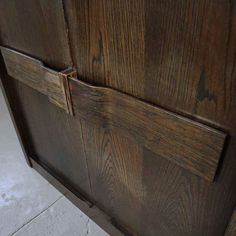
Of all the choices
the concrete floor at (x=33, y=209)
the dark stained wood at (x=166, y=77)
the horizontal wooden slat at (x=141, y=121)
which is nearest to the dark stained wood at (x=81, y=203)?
the concrete floor at (x=33, y=209)

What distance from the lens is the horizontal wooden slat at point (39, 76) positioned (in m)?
0.83

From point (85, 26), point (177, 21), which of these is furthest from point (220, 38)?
point (85, 26)

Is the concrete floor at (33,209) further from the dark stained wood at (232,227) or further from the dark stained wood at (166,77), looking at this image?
the dark stained wood at (232,227)

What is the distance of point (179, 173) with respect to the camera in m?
0.67

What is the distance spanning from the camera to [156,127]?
0.62 m

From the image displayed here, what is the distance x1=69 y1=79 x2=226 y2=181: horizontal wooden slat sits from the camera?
55 centimetres

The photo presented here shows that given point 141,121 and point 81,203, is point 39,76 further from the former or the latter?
point 81,203

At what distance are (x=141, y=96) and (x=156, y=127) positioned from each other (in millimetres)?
89

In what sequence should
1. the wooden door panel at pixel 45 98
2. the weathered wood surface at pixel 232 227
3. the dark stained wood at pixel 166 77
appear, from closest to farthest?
the dark stained wood at pixel 166 77 → the weathered wood surface at pixel 232 227 → the wooden door panel at pixel 45 98

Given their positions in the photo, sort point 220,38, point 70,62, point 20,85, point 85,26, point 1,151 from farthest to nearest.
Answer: point 1,151 → point 20,85 → point 70,62 → point 85,26 → point 220,38

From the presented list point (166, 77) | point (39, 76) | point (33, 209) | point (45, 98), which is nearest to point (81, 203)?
point (33, 209)

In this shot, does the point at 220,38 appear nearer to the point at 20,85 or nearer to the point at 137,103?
the point at 137,103

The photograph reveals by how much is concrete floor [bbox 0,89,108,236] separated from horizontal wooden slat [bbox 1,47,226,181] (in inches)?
27.5

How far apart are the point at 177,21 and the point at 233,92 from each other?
172 millimetres
